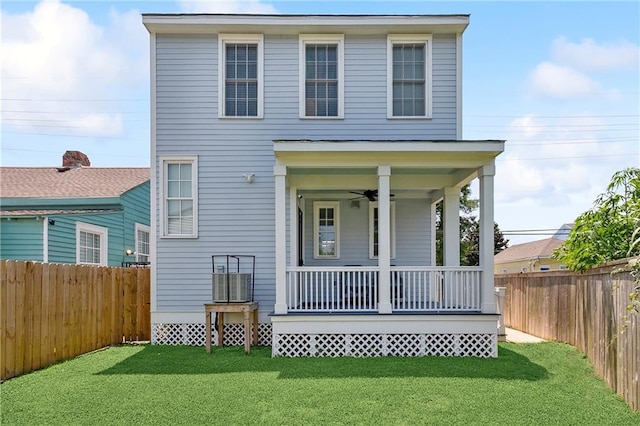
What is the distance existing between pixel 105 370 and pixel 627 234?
7920mm

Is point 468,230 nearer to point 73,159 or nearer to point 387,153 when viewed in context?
point 73,159

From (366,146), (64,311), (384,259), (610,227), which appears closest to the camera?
(610,227)

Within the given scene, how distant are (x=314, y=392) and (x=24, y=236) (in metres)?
8.08

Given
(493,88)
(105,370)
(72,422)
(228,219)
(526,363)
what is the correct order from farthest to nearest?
1. (493,88)
2. (228,219)
3. (526,363)
4. (105,370)
5. (72,422)

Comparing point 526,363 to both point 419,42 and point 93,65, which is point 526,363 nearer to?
point 419,42

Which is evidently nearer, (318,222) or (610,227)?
(610,227)

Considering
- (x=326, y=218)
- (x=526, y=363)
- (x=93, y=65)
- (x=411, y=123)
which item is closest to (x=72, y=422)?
(x=526, y=363)

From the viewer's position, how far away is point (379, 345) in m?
8.28

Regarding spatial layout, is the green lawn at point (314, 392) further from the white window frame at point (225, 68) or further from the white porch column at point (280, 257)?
the white window frame at point (225, 68)

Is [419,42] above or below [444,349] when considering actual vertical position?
above

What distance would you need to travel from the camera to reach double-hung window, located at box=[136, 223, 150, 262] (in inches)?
577

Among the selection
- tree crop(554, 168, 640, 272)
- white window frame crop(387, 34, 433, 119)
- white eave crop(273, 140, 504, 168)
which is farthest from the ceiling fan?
tree crop(554, 168, 640, 272)

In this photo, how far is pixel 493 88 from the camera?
14.6 m

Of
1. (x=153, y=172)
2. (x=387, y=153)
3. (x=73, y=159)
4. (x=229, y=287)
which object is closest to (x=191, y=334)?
(x=229, y=287)
